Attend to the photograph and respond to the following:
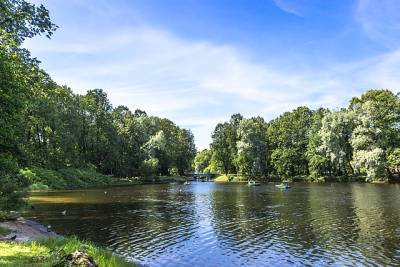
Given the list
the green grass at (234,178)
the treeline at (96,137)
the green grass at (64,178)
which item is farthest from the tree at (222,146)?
the green grass at (64,178)

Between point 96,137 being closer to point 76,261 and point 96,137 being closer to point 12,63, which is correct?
point 12,63

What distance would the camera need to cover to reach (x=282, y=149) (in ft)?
419

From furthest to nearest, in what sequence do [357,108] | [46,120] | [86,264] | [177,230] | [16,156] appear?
[357,108] < [46,120] < [177,230] < [16,156] < [86,264]

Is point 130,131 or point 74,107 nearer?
point 74,107

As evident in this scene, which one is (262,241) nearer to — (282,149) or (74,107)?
(74,107)

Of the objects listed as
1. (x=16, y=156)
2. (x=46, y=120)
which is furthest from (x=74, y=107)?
(x=16, y=156)

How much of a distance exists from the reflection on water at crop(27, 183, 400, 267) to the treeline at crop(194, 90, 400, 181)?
47628 mm

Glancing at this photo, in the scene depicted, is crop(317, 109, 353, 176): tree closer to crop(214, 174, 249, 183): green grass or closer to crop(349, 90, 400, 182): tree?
crop(349, 90, 400, 182): tree

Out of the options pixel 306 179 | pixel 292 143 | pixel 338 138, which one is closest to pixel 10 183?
pixel 338 138

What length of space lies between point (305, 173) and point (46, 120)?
82.6 metres

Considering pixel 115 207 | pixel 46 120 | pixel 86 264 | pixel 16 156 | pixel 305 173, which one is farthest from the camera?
pixel 305 173

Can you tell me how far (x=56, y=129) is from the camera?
95062 millimetres

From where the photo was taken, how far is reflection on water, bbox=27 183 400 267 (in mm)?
24172

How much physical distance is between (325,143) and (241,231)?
79.5 meters
